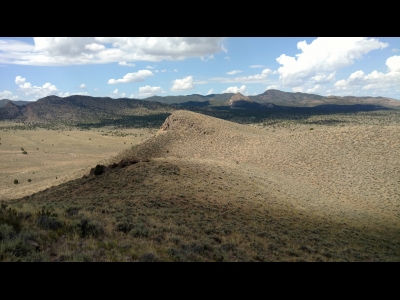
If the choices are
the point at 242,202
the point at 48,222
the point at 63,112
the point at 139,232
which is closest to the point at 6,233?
the point at 48,222

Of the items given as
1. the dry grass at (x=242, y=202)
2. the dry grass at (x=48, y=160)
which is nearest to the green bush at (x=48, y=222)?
the dry grass at (x=242, y=202)

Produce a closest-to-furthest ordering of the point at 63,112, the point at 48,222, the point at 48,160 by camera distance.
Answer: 1. the point at 48,222
2. the point at 48,160
3. the point at 63,112

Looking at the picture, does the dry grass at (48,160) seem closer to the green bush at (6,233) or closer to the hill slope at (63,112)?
the green bush at (6,233)

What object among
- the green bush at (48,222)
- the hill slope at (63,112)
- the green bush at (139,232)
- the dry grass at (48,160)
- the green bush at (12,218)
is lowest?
the dry grass at (48,160)

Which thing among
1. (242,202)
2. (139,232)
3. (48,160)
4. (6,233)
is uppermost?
(6,233)

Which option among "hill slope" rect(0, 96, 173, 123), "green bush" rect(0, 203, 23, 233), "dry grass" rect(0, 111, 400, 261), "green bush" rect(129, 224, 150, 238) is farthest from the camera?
"hill slope" rect(0, 96, 173, 123)

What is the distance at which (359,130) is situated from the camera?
44.4 m

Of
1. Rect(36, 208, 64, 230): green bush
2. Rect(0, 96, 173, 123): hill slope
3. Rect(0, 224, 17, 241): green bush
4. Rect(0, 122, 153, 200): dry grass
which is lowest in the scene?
Rect(0, 122, 153, 200): dry grass

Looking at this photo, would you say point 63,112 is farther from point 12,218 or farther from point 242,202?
point 12,218

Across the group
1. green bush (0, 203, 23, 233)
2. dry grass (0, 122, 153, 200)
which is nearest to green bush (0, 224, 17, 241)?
green bush (0, 203, 23, 233)

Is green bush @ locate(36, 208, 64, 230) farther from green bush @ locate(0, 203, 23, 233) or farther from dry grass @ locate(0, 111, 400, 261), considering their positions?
green bush @ locate(0, 203, 23, 233)
